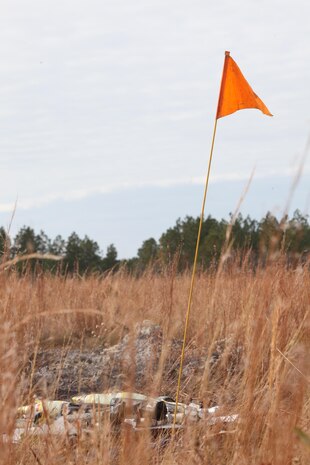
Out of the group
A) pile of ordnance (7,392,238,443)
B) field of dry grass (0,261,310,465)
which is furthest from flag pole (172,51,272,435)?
field of dry grass (0,261,310,465)

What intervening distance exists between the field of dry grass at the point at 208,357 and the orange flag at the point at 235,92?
0.63m

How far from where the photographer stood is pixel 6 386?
75.3 inches

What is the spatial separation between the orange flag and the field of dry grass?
63 cm

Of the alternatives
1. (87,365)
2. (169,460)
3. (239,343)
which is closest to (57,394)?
(87,365)

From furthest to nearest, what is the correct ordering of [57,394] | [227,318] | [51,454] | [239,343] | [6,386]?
[227,318], [239,343], [57,394], [51,454], [6,386]

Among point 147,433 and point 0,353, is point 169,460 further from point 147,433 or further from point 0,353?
point 0,353

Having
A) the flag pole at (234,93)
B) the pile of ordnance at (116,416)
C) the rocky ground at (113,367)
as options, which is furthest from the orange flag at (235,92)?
the rocky ground at (113,367)

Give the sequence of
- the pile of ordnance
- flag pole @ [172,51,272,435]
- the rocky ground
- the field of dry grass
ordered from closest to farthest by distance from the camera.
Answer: the field of dry grass < the pile of ordnance < flag pole @ [172,51,272,435] < the rocky ground

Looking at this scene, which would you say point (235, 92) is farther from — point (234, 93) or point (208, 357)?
point (208, 357)

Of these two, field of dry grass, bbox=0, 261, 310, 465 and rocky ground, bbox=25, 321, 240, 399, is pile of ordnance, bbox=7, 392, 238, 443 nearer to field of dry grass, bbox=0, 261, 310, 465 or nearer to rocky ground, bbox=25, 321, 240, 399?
field of dry grass, bbox=0, 261, 310, 465

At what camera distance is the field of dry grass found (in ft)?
7.04

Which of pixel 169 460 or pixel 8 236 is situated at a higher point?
pixel 8 236

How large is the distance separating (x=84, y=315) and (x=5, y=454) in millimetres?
4282

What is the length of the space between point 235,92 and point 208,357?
1.00m
